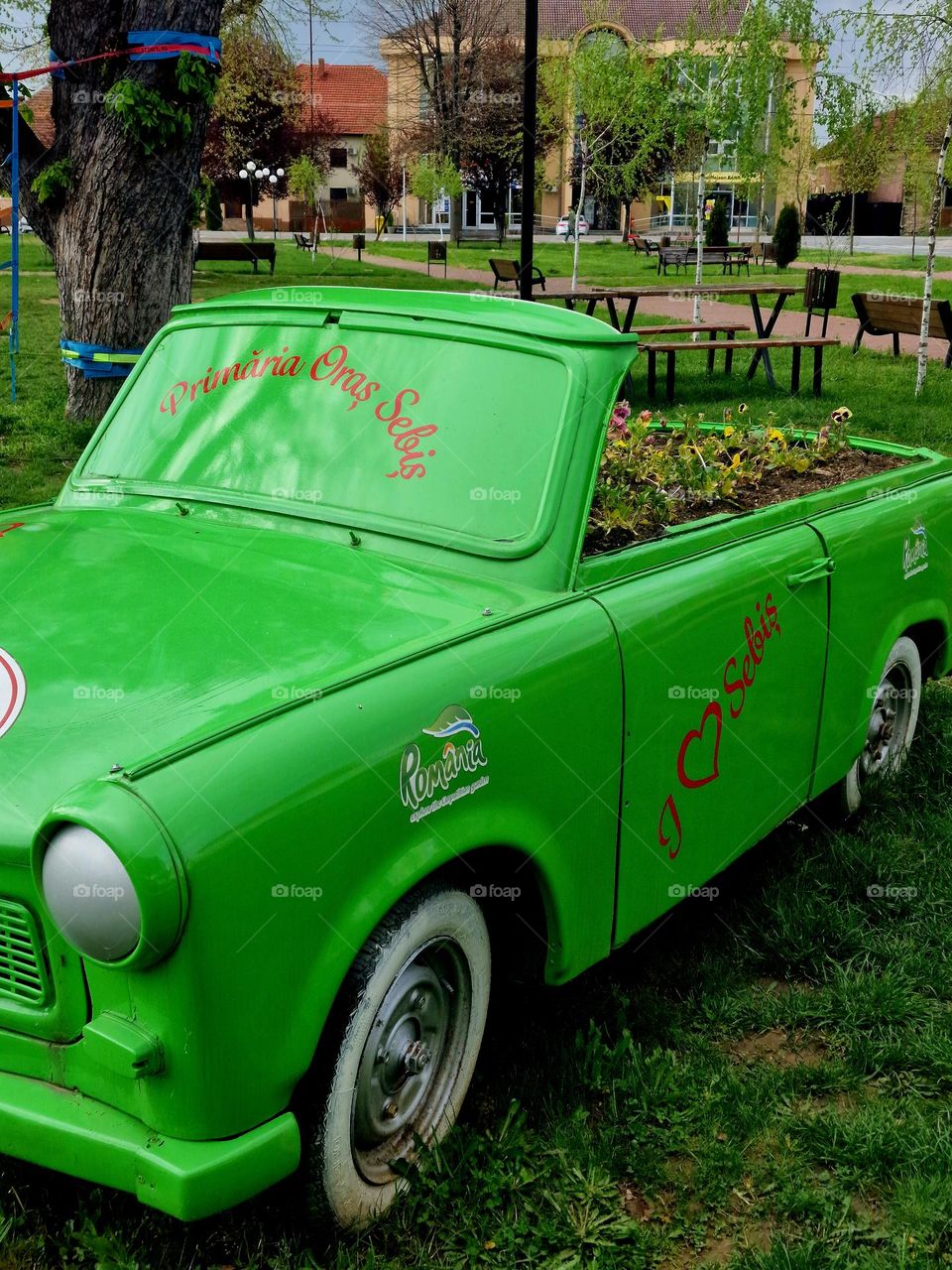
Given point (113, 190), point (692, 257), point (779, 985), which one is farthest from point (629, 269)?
point (779, 985)

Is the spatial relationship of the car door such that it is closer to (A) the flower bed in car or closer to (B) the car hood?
(A) the flower bed in car

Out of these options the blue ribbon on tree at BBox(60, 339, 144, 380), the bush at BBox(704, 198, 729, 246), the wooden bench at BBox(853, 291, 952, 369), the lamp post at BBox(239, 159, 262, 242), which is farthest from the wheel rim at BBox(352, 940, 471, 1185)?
the lamp post at BBox(239, 159, 262, 242)

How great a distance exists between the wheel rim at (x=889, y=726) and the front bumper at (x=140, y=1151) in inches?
113

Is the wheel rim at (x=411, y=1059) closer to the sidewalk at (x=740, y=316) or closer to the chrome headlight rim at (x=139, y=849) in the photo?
the chrome headlight rim at (x=139, y=849)

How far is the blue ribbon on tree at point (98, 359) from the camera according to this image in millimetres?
9148

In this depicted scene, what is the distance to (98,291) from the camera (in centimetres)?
924

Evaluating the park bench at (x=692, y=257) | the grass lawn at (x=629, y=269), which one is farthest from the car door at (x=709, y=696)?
the park bench at (x=692, y=257)

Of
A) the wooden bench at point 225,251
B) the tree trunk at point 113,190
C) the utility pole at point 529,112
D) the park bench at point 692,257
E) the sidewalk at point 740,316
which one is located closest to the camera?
the tree trunk at point 113,190

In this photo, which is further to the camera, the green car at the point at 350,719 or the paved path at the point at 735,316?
the paved path at the point at 735,316

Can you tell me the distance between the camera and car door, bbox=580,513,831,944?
9.84ft

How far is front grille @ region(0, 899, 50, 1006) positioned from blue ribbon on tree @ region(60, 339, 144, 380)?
7.43 metres

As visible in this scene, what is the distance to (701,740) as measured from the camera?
3.21 m

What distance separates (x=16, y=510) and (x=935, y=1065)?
9.19ft

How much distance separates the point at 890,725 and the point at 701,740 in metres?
1.70
